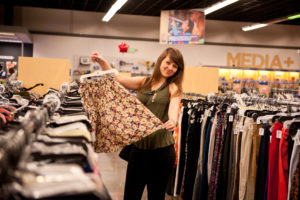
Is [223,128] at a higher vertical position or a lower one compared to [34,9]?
lower

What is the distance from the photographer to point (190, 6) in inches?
471

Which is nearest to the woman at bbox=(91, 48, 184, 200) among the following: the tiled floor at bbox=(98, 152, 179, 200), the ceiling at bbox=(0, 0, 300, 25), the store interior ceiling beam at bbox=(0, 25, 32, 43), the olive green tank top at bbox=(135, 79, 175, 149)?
the olive green tank top at bbox=(135, 79, 175, 149)

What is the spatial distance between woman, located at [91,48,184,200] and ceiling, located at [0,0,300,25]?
918 cm

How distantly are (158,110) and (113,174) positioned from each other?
119 inches

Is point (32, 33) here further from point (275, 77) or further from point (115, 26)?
point (275, 77)

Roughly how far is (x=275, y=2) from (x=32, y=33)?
9481 mm

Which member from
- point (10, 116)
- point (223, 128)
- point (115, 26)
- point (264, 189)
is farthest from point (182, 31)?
point (10, 116)

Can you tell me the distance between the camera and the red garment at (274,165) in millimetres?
2482

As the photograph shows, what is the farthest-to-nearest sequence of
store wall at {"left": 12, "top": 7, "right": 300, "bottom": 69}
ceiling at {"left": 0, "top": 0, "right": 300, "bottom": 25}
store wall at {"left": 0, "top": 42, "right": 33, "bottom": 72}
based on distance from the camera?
1. store wall at {"left": 12, "top": 7, "right": 300, "bottom": 69}
2. store wall at {"left": 0, "top": 42, "right": 33, "bottom": 72}
3. ceiling at {"left": 0, "top": 0, "right": 300, "bottom": 25}

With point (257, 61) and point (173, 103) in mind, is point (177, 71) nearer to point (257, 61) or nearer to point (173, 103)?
point (173, 103)

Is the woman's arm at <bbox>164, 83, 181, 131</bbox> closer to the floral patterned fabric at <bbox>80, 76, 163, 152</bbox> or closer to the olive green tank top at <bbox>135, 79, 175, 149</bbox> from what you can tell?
the olive green tank top at <bbox>135, 79, 175, 149</bbox>

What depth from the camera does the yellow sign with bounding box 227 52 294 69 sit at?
14633 mm

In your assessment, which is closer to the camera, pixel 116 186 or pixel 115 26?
pixel 116 186

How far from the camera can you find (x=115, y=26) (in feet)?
45.6
